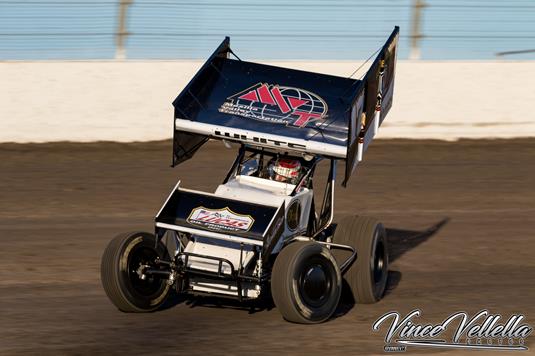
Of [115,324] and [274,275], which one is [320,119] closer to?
[274,275]

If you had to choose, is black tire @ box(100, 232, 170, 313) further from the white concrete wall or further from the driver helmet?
the white concrete wall

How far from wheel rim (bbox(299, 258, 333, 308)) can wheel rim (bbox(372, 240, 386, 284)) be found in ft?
3.46

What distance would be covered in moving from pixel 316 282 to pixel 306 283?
129 millimetres

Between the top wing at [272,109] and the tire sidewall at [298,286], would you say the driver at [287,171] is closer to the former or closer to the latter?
the top wing at [272,109]

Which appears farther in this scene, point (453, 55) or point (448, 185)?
point (453, 55)

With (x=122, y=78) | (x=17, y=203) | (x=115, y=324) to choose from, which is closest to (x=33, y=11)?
(x=122, y=78)

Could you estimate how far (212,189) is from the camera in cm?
1602

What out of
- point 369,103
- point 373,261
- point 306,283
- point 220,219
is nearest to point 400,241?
point 369,103

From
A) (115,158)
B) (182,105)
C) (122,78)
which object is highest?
(182,105)

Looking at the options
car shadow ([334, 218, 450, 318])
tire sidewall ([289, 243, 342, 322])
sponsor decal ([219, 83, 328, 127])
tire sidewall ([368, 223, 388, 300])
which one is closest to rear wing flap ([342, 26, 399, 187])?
sponsor decal ([219, 83, 328, 127])

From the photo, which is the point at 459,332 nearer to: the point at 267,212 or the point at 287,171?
the point at 267,212

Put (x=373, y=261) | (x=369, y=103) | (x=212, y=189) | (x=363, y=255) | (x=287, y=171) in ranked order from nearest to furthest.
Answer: (x=363, y=255)
(x=373, y=261)
(x=287, y=171)
(x=369, y=103)
(x=212, y=189)

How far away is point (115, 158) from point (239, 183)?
769 cm

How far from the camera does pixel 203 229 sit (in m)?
9.19
